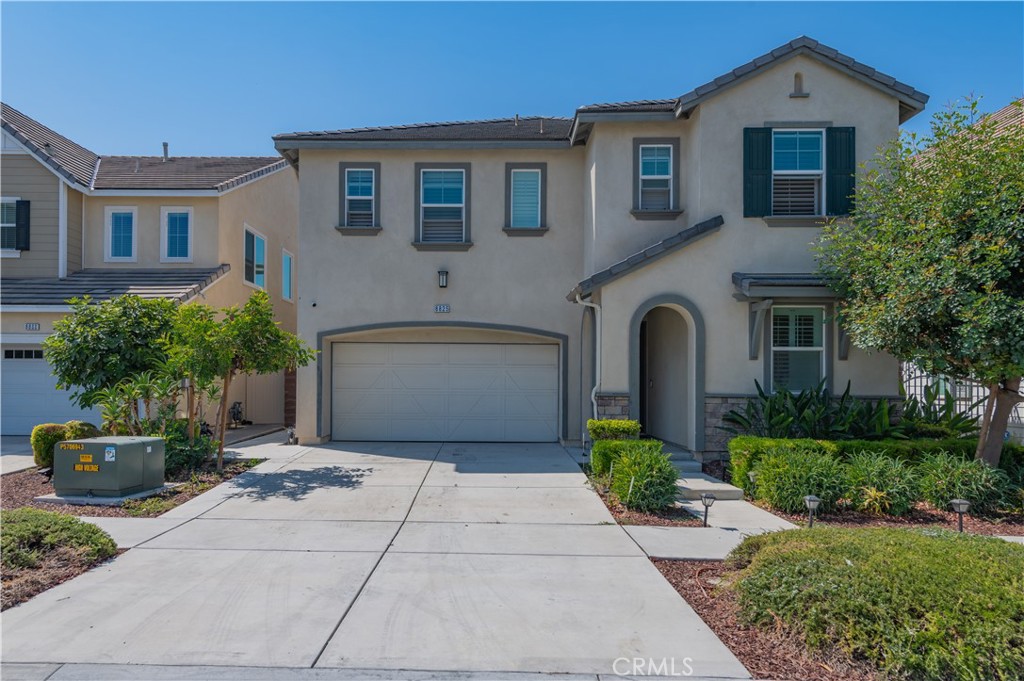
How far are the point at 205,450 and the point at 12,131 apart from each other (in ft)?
36.5

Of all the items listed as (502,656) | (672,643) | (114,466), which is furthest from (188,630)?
(114,466)

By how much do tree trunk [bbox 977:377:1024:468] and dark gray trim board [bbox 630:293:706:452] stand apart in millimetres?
3932

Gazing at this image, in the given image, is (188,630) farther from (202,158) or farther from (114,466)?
(202,158)

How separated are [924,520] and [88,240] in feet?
60.3

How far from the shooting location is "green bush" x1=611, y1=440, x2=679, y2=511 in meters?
8.10

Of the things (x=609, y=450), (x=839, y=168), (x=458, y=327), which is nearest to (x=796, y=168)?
(x=839, y=168)

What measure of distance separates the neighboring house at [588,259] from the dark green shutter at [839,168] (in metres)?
0.03

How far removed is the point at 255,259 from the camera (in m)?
17.5

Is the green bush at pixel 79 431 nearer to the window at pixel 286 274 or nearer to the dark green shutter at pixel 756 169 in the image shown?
the window at pixel 286 274

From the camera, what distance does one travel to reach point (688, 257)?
10.9 metres

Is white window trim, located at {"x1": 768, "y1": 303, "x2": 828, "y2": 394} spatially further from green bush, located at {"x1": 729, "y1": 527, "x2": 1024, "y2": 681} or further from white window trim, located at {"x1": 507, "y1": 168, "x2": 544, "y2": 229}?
green bush, located at {"x1": 729, "y1": 527, "x2": 1024, "y2": 681}

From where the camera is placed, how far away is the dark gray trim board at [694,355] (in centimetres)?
1086

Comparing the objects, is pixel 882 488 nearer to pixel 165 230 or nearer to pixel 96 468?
pixel 96 468

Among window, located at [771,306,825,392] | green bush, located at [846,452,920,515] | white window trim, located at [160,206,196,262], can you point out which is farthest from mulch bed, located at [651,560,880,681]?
white window trim, located at [160,206,196,262]
